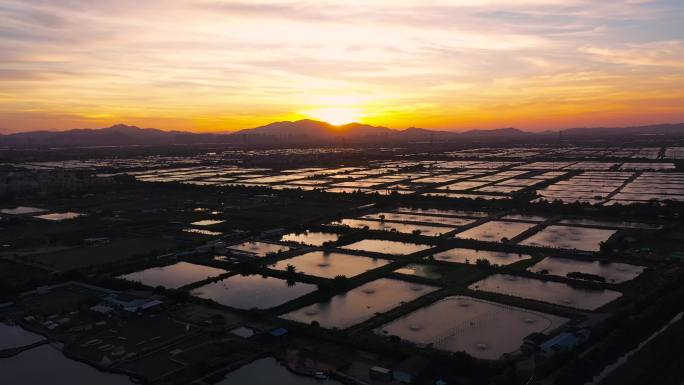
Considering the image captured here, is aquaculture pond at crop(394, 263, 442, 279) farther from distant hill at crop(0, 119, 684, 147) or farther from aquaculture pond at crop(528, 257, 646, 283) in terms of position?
distant hill at crop(0, 119, 684, 147)

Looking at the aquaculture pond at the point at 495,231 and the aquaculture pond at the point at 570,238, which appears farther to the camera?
the aquaculture pond at the point at 495,231

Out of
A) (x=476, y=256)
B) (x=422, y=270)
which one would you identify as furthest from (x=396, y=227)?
(x=422, y=270)

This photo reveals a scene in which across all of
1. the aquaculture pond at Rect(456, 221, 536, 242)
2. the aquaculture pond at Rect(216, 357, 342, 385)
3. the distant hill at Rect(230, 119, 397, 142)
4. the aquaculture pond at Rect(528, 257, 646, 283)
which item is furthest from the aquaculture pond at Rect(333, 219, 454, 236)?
the distant hill at Rect(230, 119, 397, 142)

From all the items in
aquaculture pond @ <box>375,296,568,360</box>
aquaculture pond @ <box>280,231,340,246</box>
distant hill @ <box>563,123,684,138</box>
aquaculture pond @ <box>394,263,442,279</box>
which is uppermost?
distant hill @ <box>563,123,684,138</box>

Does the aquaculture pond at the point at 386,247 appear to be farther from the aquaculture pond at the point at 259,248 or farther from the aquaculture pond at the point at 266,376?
the aquaculture pond at the point at 266,376

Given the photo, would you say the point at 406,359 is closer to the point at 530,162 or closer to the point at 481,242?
the point at 481,242

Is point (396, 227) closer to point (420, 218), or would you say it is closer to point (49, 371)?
point (420, 218)

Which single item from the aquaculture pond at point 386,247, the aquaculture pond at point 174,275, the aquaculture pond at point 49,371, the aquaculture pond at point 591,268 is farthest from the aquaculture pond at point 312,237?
the aquaculture pond at point 49,371
